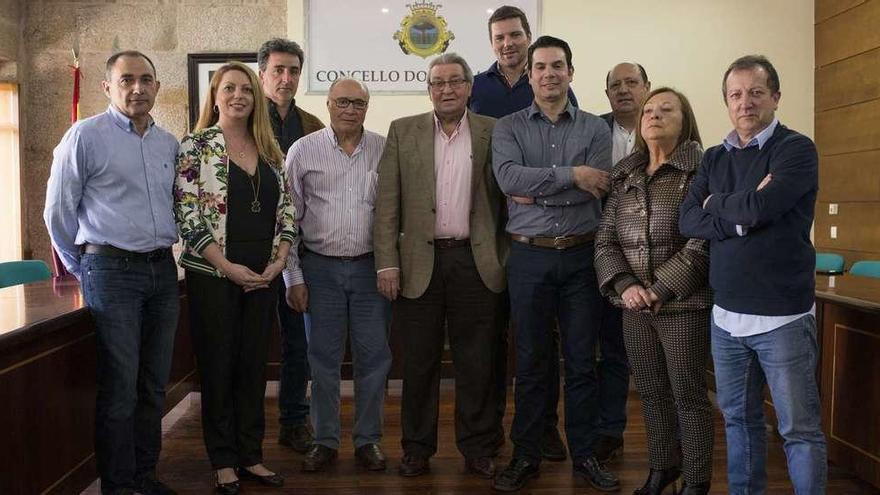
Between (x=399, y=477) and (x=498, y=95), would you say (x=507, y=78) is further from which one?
(x=399, y=477)

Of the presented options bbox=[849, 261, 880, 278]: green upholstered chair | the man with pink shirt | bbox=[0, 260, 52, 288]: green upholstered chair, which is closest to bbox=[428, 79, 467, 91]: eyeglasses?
the man with pink shirt

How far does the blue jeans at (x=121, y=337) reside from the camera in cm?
262

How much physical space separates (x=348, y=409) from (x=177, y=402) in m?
0.91

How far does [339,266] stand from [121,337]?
0.88 m

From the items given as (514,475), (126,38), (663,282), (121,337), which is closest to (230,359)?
(121,337)

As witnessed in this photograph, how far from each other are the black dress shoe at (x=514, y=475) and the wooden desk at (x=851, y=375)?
123cm

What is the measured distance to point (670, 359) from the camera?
104 inches

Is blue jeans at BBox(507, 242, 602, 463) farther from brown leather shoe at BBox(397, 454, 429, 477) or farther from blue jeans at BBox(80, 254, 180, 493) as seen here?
blue jeans at BBox(80, 254, 180, 493)

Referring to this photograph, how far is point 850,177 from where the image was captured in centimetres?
636

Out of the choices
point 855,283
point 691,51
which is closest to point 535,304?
point 855,283

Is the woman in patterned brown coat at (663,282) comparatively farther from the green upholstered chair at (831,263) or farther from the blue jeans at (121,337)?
the green upholstered chair at (831,263)

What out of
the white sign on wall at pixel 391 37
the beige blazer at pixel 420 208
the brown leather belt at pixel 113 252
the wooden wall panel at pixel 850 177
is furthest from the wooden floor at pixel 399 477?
the white sign on wall at pixel 391 37

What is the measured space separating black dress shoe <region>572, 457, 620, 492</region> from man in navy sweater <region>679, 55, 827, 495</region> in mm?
699

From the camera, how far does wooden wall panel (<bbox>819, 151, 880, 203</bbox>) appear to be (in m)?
6.10
